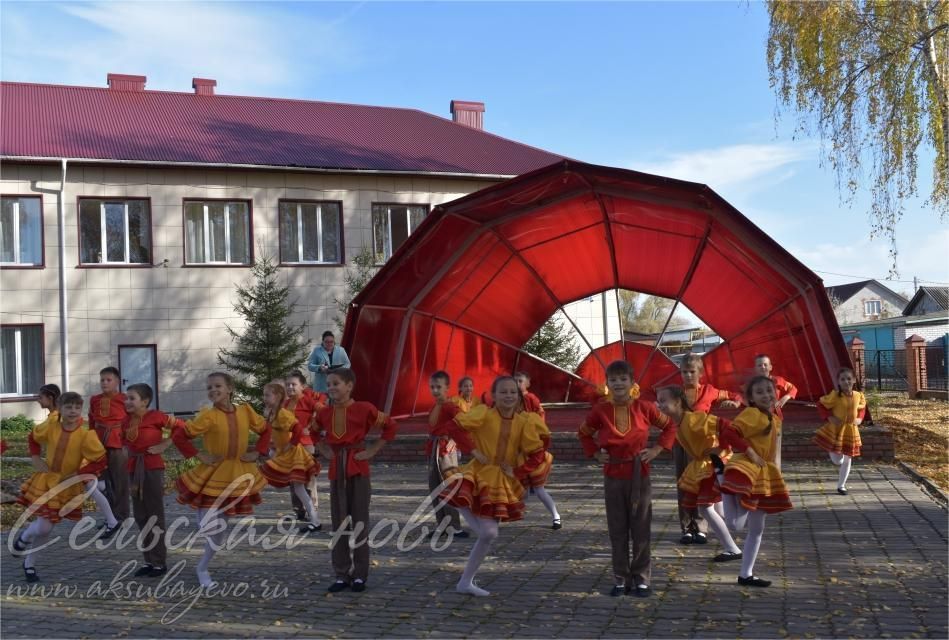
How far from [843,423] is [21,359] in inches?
763

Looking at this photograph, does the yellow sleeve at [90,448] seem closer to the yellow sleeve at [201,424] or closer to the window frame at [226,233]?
the yellow sleeve at [201,424]

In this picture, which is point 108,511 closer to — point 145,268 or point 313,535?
point 313,535

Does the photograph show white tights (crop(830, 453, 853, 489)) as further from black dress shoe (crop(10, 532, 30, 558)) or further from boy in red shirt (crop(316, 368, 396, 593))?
black dress shoe (crop(10, 532, 30, 558))

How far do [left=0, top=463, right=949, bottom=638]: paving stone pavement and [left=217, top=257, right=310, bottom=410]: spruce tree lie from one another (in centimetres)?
1188

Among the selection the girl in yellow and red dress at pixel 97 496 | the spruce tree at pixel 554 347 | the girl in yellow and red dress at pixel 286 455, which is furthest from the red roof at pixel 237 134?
the girl in yellow and red dress at pixel 286 455

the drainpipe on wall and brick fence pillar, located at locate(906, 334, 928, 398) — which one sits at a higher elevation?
the drainpipe on wall

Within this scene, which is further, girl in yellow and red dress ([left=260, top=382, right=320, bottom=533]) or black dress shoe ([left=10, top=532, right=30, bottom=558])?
girl in yellow and red dress ([left=260, top=382, right=320, bottom=533])

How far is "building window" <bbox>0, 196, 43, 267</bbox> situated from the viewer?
22781 millimetres

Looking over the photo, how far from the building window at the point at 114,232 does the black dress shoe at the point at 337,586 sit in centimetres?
1825

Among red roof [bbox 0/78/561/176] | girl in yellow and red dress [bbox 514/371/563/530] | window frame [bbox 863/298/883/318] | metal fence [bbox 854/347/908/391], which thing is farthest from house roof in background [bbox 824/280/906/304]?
girl in yellow and red dress [bbox 514/371/563/530]

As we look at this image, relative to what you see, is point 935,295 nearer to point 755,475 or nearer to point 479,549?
point 755,475

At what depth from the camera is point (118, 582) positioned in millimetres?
7652

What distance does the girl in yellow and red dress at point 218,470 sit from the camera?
24.4 ft

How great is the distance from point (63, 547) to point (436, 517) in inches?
148
